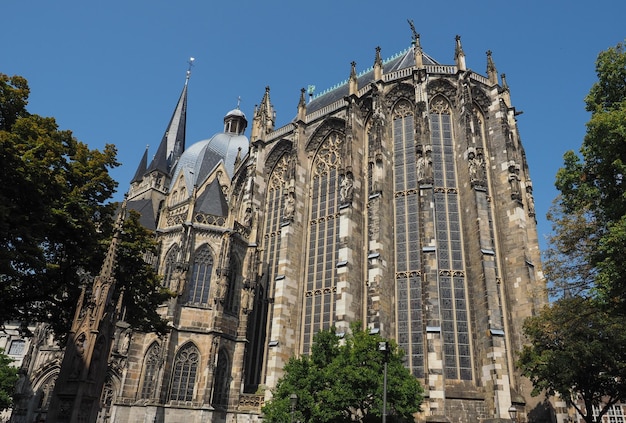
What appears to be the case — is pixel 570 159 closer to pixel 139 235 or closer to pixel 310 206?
pixel 139 235

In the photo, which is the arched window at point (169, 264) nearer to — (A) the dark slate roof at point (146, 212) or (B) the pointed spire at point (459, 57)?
(A) the dark slate roof at point (146, 212)

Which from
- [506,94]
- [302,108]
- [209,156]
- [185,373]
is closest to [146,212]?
[209,156]

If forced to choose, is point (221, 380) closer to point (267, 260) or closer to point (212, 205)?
point (267, 260)

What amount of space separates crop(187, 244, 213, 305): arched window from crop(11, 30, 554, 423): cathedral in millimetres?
63

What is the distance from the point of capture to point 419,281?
69.5ft

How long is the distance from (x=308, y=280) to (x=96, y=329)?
1609 centimetres

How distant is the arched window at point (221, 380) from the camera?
22.4 m

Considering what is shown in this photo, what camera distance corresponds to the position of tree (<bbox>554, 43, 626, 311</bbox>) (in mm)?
10281

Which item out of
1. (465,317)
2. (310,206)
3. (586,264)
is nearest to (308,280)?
(310,206)

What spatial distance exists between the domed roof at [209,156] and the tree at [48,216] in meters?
25.9

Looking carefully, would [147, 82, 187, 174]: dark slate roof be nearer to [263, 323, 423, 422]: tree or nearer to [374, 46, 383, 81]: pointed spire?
[374, 46, 383, 81]: pointed spire

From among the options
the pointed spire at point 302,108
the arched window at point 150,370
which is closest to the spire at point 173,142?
the pointed spire at point 302,108

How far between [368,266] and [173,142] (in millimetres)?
37849

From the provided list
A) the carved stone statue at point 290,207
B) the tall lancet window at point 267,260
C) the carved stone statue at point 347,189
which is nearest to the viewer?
the carved stone statue at point 347,189
